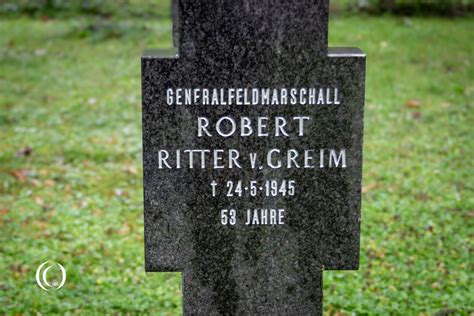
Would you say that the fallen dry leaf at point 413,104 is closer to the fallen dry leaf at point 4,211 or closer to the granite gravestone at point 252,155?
the fallen dry leaf at point 4,211

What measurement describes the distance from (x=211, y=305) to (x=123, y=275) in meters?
1.74

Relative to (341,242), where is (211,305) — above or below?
below

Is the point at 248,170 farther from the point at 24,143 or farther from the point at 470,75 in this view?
the point at 470,75

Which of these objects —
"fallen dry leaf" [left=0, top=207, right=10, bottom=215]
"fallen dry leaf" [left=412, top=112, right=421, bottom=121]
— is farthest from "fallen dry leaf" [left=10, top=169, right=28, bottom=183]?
"fallen dry leaf" [left=412, top=112, right=421, bottom=121]

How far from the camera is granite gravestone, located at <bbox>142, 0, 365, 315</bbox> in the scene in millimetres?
3824

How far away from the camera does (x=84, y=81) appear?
11430 mm

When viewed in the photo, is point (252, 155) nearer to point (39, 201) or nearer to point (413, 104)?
point (39, 201)

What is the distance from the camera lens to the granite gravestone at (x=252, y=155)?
3824 millimetres

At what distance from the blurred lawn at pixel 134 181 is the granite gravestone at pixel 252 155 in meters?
1.19

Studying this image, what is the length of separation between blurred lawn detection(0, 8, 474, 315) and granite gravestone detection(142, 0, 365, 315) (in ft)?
3.90

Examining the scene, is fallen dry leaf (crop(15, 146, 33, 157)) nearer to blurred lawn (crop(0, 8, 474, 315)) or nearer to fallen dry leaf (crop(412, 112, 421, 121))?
blurred lawn (crop(0, 8, 474, 315))

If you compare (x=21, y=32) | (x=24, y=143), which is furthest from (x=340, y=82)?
(x=21, y=32)

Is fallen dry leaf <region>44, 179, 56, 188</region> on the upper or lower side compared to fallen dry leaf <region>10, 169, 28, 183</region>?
lower

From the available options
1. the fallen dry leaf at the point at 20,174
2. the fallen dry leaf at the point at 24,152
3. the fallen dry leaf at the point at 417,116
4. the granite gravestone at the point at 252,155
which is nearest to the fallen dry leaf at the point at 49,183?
the fallen dry leaf at the point at 20,174
